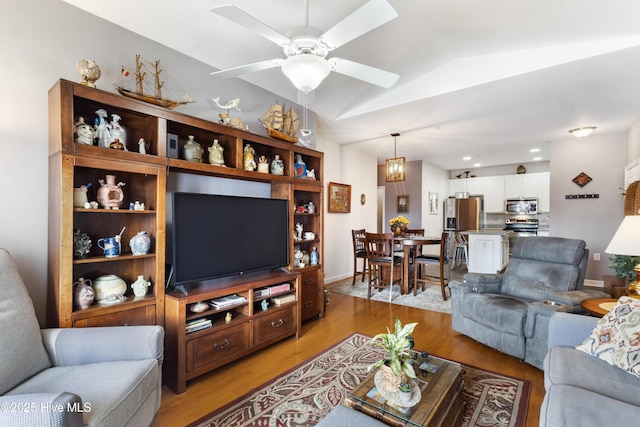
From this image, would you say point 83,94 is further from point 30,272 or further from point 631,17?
point 631,17

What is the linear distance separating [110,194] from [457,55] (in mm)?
3412

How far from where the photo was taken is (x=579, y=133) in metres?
4.35

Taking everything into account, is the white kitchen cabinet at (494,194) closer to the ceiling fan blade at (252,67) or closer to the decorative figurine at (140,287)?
the ceiling fan blade at (252,67)

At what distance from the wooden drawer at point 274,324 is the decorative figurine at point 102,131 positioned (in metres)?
1.78

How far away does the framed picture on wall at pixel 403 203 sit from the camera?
722 cm

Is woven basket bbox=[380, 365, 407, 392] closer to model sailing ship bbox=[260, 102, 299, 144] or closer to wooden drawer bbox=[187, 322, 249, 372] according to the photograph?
wooden drawer bbox=[187, 322, 249, 372]

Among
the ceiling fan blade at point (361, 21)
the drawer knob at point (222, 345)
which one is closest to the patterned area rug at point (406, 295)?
the drawer knob at point (222, 345)

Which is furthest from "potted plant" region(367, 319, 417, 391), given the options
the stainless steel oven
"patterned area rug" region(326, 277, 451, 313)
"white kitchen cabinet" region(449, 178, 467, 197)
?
"white kitchen cabinet" region(449, 178, 467, 197)

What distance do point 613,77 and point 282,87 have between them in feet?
10.8

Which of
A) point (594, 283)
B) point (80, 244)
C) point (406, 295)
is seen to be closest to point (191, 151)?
point (80, 244)

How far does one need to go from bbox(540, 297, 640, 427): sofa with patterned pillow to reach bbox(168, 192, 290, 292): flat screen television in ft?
7.26

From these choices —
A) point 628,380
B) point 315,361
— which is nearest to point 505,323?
point 628,380

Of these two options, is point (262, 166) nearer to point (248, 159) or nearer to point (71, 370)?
point (248, 159)

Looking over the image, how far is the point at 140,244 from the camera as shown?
208 centimetres
